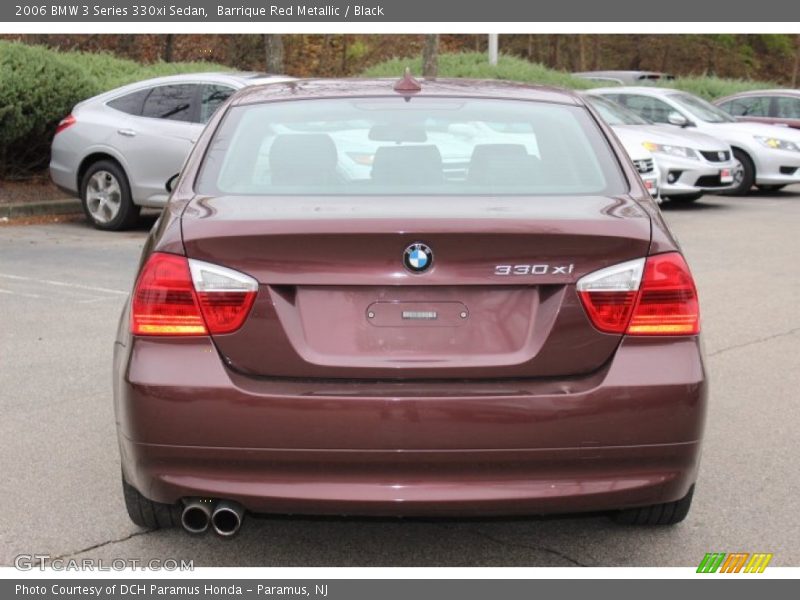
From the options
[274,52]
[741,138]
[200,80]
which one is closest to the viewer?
[200,80]

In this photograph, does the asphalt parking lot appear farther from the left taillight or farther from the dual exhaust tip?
the left taillight

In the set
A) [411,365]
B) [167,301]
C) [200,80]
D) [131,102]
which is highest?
[167,301]

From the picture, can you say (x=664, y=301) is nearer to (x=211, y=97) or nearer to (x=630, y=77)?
(x=211, y=97)

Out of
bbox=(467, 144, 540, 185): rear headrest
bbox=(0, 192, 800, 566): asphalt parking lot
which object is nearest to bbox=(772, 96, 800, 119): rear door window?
bbox=(0, 192, 800, 566): asphalt parking lot

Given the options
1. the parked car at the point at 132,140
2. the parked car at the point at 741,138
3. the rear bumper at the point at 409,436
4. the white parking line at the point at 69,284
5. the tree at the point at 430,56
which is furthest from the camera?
the tree at the point at 430,56

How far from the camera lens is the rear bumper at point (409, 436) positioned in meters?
3.64

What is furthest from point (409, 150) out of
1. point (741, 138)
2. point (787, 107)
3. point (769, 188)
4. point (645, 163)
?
point (787, 107)

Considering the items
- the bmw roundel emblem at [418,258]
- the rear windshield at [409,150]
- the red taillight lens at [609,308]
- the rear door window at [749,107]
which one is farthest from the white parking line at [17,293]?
the rear door window at [749,107]

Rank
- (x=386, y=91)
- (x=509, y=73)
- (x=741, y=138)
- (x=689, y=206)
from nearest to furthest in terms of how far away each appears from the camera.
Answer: (x=386, y=91) → (x=689, y=206) → (x=741, y=138) → (x=509, y=73)

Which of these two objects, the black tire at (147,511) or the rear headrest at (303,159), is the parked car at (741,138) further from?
the black tire at (147,511)

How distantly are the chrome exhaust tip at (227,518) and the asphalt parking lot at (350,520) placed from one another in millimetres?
420

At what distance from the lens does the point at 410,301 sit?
3684mm

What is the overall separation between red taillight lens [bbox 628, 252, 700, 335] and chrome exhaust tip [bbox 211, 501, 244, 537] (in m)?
1.28

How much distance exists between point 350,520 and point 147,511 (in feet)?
2.25
